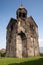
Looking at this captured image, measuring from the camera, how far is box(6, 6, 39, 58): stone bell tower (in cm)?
3381

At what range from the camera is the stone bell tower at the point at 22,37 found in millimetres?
33812

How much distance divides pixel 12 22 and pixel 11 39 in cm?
407

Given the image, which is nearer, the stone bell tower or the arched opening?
the stone bell tower

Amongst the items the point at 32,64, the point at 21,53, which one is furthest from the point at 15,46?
the point at 32,64

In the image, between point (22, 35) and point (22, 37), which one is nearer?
point (22, 37)

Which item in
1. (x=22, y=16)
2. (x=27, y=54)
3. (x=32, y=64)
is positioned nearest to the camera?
(x=32, y=64)

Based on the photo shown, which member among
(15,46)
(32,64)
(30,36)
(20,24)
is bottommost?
(32,64)

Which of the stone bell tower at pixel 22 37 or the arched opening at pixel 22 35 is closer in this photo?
the stone bell tower at pixel 22 37

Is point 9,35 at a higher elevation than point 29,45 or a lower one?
higher

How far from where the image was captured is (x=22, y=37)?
34688 millimetres

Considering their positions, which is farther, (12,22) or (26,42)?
(12,22)

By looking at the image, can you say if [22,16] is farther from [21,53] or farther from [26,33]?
[21,53]

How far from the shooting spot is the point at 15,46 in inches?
1328

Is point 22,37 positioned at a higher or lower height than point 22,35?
lower
